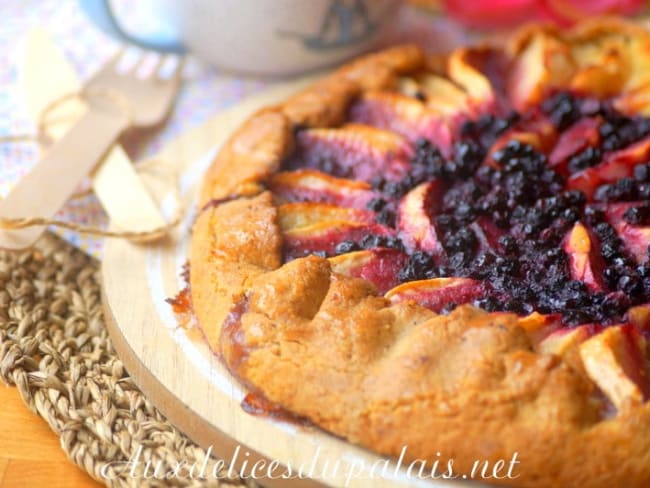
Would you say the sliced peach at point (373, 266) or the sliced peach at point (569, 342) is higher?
the sliced peach at point (569, 342)

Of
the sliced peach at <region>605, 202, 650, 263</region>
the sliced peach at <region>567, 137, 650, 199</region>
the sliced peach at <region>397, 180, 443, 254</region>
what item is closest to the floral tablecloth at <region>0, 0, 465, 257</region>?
the sliced peach at <region>397, 180, 443, 254</region>

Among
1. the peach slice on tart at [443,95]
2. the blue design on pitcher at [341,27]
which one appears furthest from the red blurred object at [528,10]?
the peach slice on tart at [443,95]

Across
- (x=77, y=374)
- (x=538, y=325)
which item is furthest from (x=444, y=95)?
(x=77, y=374)

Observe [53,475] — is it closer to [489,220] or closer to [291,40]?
[489,220]

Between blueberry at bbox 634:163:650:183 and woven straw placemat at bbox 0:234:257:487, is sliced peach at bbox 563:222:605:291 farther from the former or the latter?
woven straw placemat at bbox 0:234:257:487

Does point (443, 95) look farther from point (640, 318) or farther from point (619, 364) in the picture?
point (619, 364)

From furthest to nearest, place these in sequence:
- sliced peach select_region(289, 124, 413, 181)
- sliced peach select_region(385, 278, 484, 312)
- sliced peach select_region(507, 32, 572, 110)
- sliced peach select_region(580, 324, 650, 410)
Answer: sliced peach select_region(507, 32, 572, 110) → sliced peach select_region(289, 124, 413, 181) → sliced peach select_region(385, 278, 484, 312) → sliced peach select_region(580, 324, 650, 410)

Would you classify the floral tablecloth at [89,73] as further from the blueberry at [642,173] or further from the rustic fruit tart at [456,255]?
the blueberry at [642,173]
